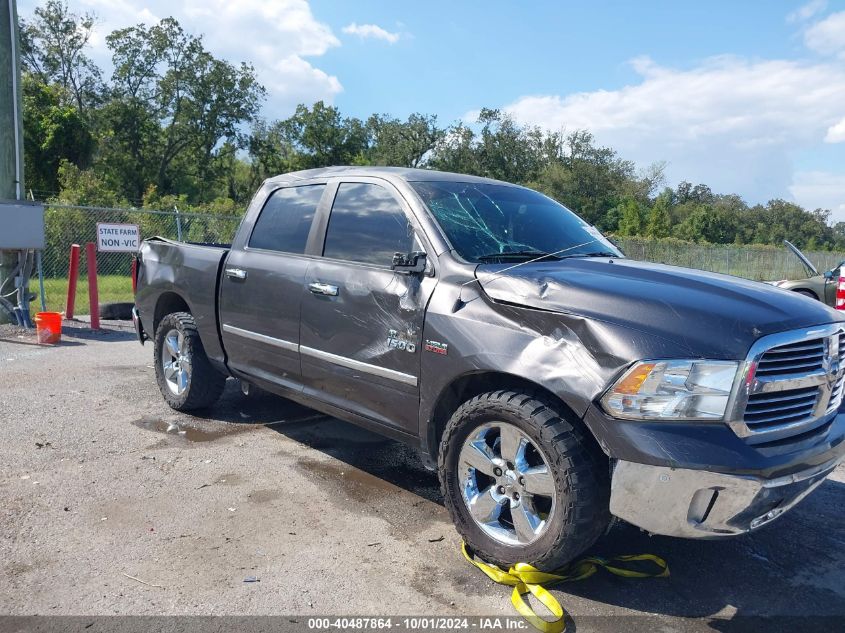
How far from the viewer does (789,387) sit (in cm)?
285

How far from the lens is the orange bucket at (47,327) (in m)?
8.77

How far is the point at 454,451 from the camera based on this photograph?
3.35 meters

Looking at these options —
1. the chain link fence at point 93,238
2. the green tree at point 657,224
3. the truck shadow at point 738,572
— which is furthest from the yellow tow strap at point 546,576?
the green tree at point 657,224

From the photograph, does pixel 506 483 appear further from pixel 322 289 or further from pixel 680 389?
pixel 322 289

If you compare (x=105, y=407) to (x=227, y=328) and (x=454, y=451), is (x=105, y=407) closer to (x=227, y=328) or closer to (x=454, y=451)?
(x=227, y=328)

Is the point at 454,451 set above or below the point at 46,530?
above

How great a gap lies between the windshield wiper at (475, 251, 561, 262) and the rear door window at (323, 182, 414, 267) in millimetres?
443

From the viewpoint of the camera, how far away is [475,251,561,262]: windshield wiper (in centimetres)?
364

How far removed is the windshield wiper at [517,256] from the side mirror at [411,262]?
12.0 inches

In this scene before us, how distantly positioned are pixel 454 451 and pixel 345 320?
3.54 ft

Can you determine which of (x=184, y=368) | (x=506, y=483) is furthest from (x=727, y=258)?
(x=506, y=483)

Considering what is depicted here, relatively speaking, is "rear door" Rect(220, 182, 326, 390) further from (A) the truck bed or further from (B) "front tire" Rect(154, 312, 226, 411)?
(B) "front tire" Rect(154, 312, 226, 411)

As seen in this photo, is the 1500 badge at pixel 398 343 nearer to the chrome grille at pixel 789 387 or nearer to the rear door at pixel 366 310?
the rear door at pixel 366 310

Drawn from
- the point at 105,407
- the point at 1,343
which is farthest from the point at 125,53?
the point at 105,407
